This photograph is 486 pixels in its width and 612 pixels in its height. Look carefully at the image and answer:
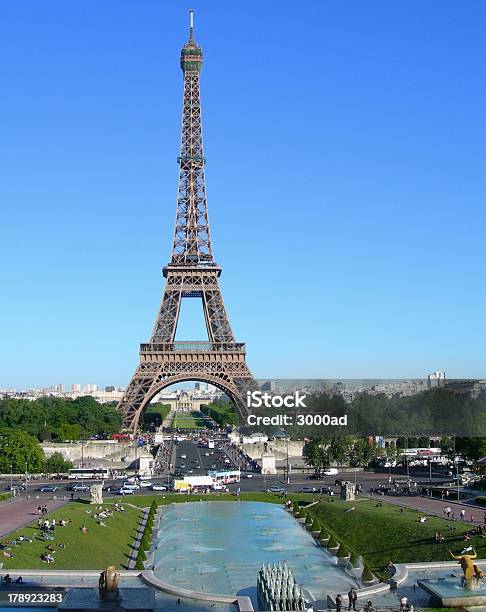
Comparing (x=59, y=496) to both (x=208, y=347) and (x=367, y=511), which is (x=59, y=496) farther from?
(x=208, y=347)

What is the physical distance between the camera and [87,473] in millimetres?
77312

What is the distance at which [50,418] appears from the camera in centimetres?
12112

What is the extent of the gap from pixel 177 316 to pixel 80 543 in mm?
61589

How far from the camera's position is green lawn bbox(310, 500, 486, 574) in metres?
41.1

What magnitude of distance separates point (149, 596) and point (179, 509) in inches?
1332

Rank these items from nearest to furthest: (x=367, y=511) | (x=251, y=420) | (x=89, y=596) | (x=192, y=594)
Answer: (x=89, y=596)
(x=192, y=594)
(x=367, y=511)
(x=251, y=420)

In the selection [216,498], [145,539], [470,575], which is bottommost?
[145,539]

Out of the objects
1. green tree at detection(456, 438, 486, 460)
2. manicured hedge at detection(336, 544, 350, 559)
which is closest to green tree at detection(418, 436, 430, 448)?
green tree at detection(456, 438, 486, 460)

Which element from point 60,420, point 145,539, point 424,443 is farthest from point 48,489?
point 60,420

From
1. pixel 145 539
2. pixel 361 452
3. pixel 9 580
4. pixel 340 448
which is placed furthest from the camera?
pixel 361 452

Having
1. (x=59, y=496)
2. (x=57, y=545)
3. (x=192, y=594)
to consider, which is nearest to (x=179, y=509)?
(x=59, y=496)

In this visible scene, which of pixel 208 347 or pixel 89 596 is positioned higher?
pixel 208 347

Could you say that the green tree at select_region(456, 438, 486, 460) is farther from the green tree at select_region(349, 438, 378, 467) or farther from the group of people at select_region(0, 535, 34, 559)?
the group of people at select_region(0, 535, 34, 559)

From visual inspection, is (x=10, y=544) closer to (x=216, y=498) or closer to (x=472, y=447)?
(x=216, y=498)
